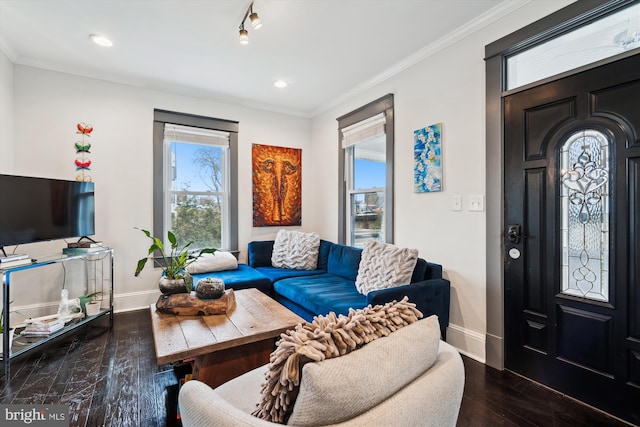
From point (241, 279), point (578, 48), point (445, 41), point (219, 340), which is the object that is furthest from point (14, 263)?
point (578, 48)

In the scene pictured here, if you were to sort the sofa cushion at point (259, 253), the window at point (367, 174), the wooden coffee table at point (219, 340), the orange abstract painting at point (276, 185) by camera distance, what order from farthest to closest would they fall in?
the orange abstract painting at point (276, 185), the sofa cushion at point (259, 253), the window at point (367, 174), the wooden coffee table at point (219, 340)

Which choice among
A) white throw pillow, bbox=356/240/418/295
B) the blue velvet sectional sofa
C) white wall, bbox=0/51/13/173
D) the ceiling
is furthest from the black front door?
white wall, bbox=0/51/13/173

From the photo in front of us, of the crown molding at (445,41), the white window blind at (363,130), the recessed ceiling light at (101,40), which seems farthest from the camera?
the white window blind at (363,130)

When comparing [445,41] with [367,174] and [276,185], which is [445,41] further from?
[276,185]

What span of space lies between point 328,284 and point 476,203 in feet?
4.97

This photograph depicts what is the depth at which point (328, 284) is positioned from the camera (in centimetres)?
298

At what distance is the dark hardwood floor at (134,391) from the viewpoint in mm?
1690

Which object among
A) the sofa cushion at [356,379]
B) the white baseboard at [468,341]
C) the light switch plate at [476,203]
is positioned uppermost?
the light switch plate at [476,203]

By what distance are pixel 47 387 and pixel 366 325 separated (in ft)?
7.73

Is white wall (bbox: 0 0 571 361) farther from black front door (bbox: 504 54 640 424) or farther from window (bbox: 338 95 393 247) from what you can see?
black front door (bbox: 504 54 640 424)

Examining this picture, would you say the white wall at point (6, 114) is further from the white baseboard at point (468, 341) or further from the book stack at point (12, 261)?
the white baseboard at point (468, 341)

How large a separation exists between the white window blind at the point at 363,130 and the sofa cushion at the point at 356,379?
2.81 meters

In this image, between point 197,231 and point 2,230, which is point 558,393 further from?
point 2,230

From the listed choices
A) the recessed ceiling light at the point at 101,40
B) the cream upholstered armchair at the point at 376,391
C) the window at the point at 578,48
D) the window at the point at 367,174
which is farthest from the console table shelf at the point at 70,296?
the window at the point at 578,48
